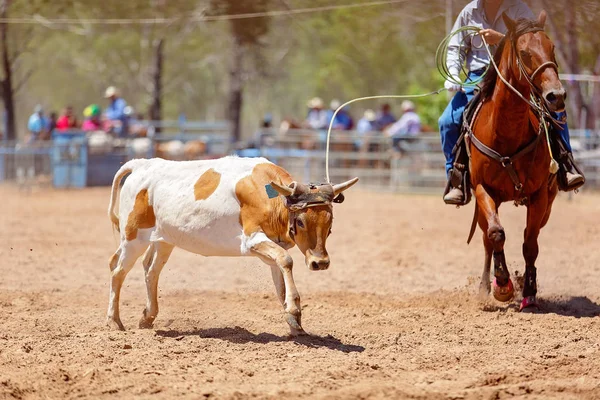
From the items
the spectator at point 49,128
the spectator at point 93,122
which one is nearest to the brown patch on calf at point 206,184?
the spectator at point 93,122

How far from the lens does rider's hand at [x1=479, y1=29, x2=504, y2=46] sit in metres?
7.90

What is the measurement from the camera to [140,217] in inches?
283

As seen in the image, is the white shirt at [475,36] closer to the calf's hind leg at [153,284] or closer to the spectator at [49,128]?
the calf's hind leg at [153,284]

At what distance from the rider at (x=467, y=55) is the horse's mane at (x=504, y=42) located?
338 millimetres

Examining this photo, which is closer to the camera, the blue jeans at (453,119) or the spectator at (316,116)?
the blue jeans at (453,119)

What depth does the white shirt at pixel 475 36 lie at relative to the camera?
8.34m

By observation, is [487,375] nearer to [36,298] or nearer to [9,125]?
[36,298]

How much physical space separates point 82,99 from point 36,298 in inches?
2318

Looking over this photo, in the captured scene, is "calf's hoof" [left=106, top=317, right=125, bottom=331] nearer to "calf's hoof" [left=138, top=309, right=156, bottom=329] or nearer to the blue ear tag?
"calf's hoof" [left=138, top=309, right=156, bottom=329]

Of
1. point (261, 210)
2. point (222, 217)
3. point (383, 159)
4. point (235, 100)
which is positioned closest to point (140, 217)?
point (222, 217)

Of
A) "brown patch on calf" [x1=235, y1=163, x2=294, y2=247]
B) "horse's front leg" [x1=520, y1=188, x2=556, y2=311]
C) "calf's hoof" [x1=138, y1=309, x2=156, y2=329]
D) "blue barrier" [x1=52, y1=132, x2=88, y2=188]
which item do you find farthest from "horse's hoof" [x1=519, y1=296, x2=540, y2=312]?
"blue barrier" [x1=52, y1=132, x2=88, y2=188]

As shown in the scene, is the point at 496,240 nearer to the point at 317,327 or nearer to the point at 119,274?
the point at 317,327

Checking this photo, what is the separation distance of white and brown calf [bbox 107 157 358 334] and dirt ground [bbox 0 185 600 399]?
1.59ft

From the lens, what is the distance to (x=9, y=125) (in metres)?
29.0
